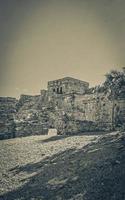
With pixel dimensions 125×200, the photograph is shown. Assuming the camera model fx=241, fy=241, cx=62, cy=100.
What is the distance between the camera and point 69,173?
7910 millimetres

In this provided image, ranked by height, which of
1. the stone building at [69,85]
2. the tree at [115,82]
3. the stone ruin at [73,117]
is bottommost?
the stone ruin at [73,117]

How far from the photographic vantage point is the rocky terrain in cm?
652

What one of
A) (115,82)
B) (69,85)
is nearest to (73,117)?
(115,82)

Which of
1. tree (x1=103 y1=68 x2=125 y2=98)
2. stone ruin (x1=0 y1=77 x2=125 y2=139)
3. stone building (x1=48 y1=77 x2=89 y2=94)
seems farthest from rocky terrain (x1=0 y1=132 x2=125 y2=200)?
stone building (x1=48 y1=77 x2=89 y2=94)

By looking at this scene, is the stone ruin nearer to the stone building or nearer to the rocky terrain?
the rocky terrain

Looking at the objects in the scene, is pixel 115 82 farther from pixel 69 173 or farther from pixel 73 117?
pixel 69 173

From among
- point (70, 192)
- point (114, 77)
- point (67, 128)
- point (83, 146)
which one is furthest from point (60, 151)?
point (114, 77)

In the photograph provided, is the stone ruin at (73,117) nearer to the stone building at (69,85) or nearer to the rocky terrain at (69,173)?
the rocky terrain at (69,173)

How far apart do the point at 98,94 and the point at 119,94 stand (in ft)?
5.48

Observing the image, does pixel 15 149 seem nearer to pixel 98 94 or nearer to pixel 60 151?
pixel 60 151

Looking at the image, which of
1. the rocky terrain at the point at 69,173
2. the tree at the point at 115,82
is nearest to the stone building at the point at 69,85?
the tree at the point at 115,82

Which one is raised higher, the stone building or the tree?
the stone building

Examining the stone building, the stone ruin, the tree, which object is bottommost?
the stone ruin

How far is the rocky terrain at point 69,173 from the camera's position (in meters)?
6.52
